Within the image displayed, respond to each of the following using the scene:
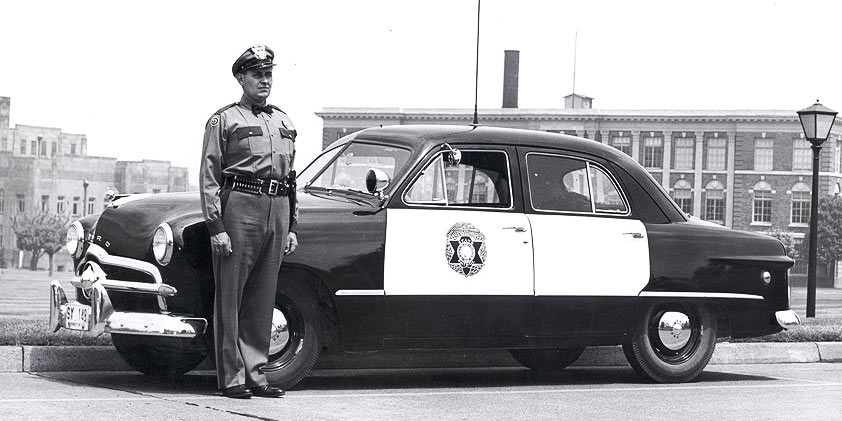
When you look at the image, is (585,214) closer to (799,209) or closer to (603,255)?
(603,255)

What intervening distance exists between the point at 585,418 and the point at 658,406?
2.89 ft

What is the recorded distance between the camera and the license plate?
801cm

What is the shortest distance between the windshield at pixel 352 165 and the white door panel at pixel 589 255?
3.29 ft

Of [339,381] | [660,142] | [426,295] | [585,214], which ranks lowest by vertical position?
[339,381]

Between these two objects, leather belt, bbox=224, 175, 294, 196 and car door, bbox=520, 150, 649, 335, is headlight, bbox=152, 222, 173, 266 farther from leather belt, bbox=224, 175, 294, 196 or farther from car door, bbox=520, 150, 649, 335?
car door, bbox=520, 150, 649, 335

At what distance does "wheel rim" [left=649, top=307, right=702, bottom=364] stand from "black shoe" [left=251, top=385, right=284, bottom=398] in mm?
2986

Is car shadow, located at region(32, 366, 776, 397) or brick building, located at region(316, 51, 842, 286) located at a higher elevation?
brick building, located at region(316, 51, 842, 286)

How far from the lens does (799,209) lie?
9612cm

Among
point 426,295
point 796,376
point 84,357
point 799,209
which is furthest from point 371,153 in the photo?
point 799,209

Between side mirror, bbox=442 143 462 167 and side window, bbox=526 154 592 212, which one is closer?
side mirror, bbox=442 143 462 167

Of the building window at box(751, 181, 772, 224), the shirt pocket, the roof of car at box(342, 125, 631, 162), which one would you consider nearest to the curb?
the roof of car at box(342, 125, 631, 162)

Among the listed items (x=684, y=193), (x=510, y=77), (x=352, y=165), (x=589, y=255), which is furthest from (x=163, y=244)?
(x=510, y=77)

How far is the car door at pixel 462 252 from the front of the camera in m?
8.55

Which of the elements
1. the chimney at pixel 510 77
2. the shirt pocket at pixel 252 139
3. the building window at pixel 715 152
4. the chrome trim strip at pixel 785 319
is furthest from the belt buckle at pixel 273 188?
the building window at pixel 715 152
